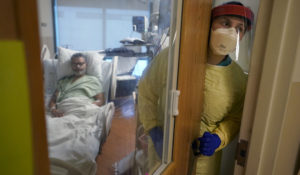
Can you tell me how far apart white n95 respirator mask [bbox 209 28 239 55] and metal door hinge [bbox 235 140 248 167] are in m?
0.37

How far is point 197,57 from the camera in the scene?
76 centimetres

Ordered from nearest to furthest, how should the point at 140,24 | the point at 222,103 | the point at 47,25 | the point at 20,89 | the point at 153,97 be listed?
1. the point at 20,89
2. the point at 47,25
3. the point at 140,24
4. the point at 153,97
5. the point at 222,103

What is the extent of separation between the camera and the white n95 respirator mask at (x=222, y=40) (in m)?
0.82

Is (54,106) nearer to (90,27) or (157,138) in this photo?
(90,27)

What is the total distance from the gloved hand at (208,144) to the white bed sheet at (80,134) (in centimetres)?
45

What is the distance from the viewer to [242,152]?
0.80 metres

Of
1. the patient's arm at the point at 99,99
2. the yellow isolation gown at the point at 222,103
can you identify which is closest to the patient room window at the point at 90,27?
the patient's arm at the point at 99,99

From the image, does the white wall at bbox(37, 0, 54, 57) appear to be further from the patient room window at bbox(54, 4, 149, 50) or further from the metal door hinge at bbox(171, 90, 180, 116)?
the metal door hinge at bbox(171, 90, 180, 116)

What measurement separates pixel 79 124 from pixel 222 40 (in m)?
0.63

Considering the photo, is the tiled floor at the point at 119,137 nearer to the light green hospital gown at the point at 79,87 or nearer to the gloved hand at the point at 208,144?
the light green hospital gown at the point at 79,87

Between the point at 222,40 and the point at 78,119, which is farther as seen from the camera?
the point at 222,40

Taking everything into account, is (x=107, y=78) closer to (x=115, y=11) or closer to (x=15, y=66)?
(x=115, y=11)

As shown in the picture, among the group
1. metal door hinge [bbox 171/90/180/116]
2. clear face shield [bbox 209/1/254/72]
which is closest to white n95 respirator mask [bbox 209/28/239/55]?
clear face shield [bbox 209/1/254/72]

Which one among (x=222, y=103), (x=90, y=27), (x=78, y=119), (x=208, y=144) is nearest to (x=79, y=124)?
(x=78, y=119)
